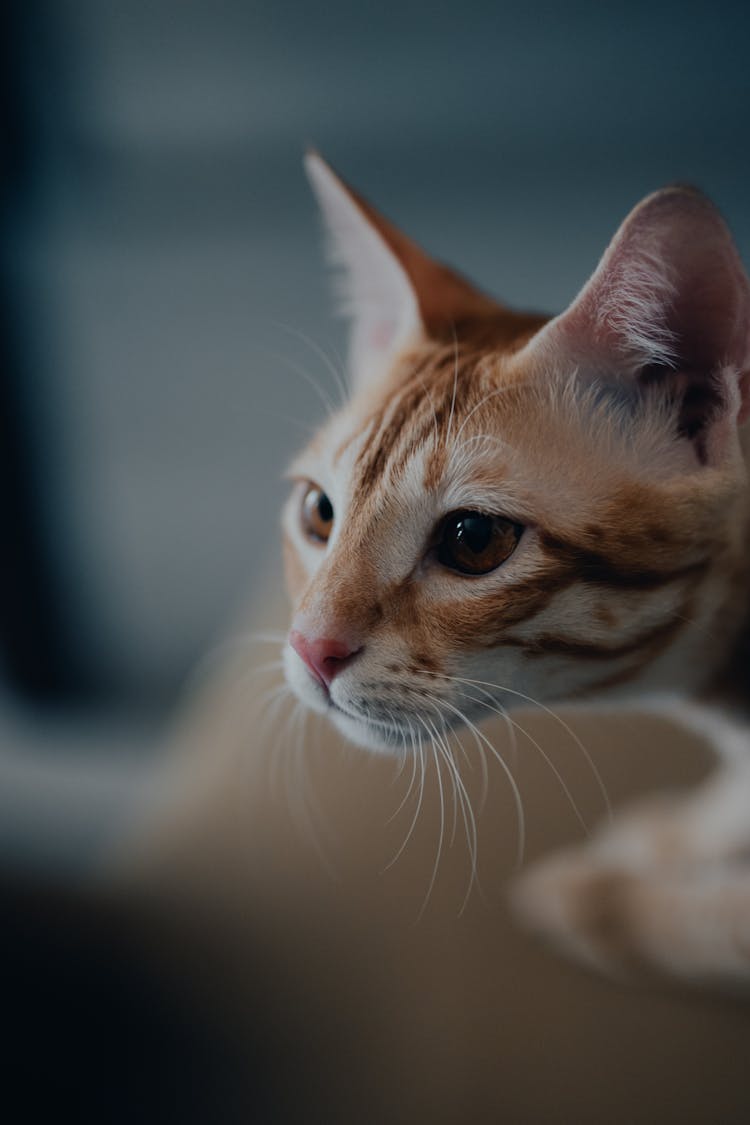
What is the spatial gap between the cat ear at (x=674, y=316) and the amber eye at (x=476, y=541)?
0.08 metres

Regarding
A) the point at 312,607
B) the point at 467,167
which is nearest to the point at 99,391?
the point at 467,167

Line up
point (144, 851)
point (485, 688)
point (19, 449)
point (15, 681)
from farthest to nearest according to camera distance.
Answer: point (15, 681)
point (19, 449)
point (144, 851)
point (485, 688)

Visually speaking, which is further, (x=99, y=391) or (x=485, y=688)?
(x=99, y=391)

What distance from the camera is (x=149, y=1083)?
2.29 ft

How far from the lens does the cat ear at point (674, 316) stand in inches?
13.4

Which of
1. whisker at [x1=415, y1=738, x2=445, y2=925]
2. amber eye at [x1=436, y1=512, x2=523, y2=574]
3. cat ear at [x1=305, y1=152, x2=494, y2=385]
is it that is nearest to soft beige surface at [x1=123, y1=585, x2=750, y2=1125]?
whisker at [x1=415, y1=738, x2=445, y2=925]

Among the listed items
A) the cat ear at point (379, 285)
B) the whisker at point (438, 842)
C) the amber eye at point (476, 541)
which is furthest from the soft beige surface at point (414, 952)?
the cat ear at point (379, 285)

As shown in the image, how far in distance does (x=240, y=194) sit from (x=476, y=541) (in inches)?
14.6

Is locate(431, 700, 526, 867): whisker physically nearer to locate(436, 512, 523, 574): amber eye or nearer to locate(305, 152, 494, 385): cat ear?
locate(436, 512, 523, 574): amber eye

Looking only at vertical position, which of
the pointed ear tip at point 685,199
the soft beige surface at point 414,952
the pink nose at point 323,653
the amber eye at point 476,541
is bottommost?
the soft beige surface at point 414,952

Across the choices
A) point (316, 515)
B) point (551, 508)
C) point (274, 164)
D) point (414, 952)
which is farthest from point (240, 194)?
point (414, 952)

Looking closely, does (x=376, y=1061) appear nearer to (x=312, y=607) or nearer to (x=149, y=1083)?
(x=149, y=1083)

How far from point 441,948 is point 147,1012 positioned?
31 centimetres

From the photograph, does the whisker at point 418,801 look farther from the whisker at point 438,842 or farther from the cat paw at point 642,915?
the cat paw at point 642,915
